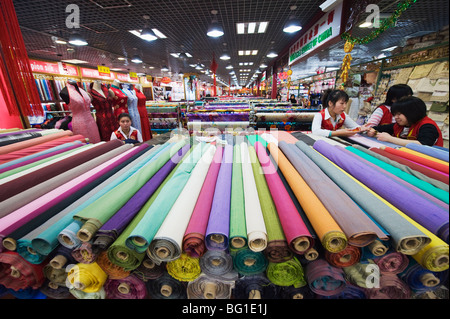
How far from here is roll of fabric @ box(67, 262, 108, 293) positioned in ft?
2.29

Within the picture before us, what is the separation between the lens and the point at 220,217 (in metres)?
0.72

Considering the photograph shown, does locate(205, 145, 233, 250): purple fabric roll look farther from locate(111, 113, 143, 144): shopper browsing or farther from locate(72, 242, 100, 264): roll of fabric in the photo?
locate(111, 113, 143, 144): shopper browsing

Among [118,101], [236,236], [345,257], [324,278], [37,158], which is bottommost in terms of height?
[324,278]

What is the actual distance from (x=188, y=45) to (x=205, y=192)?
1051cm

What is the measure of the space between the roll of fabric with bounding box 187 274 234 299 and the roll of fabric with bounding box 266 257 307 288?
159mm

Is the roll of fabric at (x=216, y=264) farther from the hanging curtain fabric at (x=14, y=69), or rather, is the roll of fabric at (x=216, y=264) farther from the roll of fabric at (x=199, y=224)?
the hanging curtain fabric at (x=14, y=69)

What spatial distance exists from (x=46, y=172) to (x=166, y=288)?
36.6 inches

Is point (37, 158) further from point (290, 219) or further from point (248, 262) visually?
point (290, 219)

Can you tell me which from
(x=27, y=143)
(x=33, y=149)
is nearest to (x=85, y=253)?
(x=33, y=149)

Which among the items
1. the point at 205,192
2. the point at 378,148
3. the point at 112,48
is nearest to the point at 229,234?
the point at 205,192

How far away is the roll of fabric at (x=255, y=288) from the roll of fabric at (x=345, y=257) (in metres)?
0.25

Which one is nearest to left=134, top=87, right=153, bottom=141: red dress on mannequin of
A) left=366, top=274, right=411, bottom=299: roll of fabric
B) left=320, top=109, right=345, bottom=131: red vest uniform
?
left=320, top=109, right=345, bottom=131: red vest uniform

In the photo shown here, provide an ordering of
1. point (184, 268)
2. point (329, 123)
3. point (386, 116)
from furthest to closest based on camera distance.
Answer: point (329, 123)
point (386, 116)
point (184, 268)
